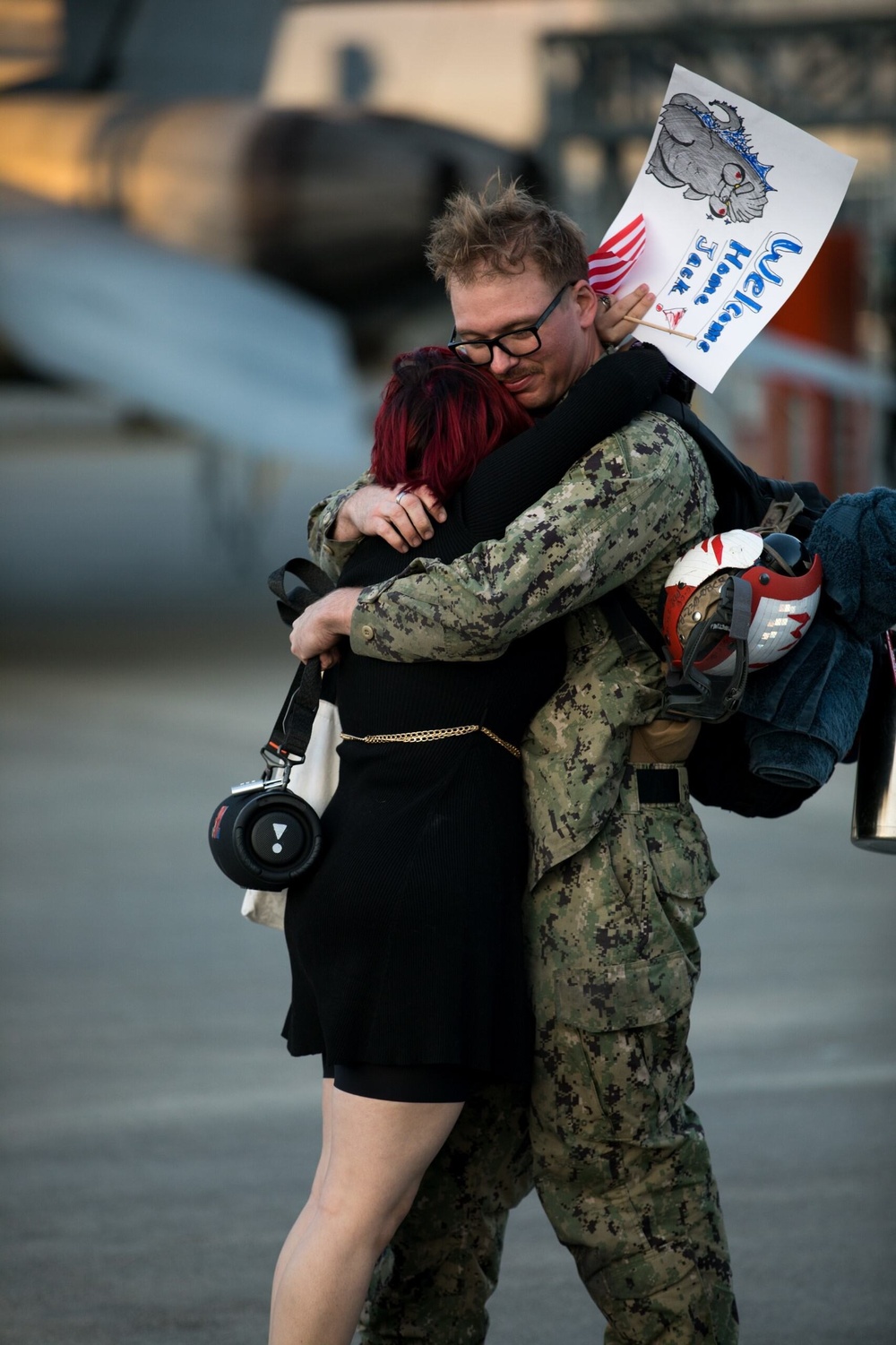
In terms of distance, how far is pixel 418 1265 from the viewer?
2611 mm

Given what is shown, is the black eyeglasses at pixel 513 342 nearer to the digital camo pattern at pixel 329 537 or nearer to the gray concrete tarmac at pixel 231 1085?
the digital camo pattern at pixel 329 537

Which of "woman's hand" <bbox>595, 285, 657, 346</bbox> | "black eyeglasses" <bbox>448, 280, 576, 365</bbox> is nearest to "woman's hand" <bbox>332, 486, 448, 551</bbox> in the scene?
"black eyeglasses" <bbox>448, 280, 576, 365</bbox>

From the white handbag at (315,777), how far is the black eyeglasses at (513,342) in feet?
2.07

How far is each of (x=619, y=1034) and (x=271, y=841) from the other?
596mm

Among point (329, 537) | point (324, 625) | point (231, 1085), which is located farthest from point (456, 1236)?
point (231, 1085)

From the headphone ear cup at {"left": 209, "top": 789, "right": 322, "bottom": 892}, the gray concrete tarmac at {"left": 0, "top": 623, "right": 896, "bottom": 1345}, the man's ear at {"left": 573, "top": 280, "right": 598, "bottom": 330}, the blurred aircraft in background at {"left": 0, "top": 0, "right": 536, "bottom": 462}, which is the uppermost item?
the blurred aircraft in background at {"left": 0, "top": 0, "right": 536, "bottom": 462}

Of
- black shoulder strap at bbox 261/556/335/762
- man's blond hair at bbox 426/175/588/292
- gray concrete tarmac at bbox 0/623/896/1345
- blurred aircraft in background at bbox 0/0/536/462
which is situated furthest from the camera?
blurred aircraft in background at bbox 0/0/536/462

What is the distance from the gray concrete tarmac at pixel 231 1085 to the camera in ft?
10.8

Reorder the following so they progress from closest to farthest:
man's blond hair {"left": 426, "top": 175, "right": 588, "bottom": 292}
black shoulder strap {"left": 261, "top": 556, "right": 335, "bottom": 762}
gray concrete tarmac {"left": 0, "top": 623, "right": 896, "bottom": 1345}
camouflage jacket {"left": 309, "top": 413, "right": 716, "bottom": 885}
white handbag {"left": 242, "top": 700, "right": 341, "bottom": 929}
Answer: camouflage jacket {"left": 309, "top": 413, "right": 716, "bottom": 885}, man's blond hair {"left": 426, "top": 175, "right": 588, "bottom": 292}, black shoulder strap {"left": 261, "top": 556, "right": 335, "bottom": 762}, white handbag {"left": 242, "top": 700, "right": 341, "bottom": 929}, gray concrete tarmac {"left": 0, "top": 623, "right": 896, "bottom": 1345}

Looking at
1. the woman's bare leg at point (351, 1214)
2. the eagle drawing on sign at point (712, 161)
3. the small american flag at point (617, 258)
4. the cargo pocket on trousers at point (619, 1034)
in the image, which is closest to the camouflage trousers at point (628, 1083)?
the cargo pocket on trousers at point (619, 1034)

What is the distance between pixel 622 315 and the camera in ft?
8.41

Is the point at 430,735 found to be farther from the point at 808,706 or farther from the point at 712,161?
the point at 712,161

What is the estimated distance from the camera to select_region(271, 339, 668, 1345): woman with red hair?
230cm

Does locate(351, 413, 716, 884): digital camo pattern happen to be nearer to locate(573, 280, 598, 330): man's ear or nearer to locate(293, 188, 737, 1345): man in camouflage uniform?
locate(293, 188, 737, 1345): man in camouflage uniform
